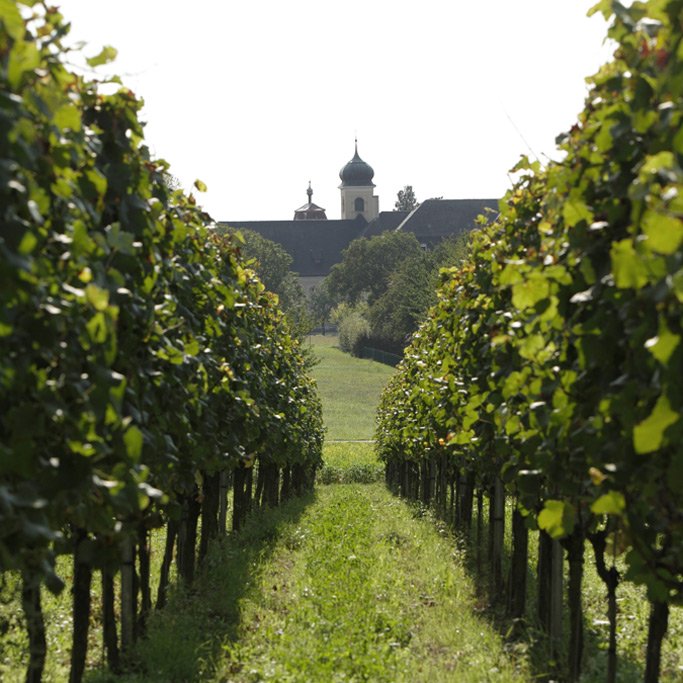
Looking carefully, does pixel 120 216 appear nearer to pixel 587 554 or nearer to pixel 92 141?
pixel 92 141

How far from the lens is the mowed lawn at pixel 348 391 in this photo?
46.9 metres

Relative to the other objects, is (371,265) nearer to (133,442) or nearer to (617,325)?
(617,325)

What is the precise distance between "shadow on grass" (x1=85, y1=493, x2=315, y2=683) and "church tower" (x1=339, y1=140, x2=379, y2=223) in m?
126

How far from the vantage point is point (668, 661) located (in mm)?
7539

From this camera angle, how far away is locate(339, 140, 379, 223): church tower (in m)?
139

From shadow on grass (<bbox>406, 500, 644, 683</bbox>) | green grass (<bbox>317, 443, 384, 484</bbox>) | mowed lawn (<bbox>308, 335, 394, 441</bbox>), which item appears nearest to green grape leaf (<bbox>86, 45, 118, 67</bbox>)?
shadow on grass (<bbox>406, 500, 644, 683</bbox>)

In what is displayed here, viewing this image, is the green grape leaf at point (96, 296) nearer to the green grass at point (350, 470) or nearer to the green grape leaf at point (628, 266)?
the green grape leaf at point (628, 266)

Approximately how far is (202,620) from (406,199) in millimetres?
144047

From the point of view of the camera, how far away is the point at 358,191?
459ft

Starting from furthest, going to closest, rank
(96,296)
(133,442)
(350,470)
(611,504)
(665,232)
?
(350,470), (133,442), (611,504), (96,296), (665,232)

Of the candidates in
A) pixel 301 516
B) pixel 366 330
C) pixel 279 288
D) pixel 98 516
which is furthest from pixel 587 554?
pixel 279 288

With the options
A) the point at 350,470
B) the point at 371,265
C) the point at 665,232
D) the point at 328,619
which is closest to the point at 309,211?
the point at 371,265

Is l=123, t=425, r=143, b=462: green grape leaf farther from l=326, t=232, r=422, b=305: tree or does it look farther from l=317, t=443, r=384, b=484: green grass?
l=326, t=232, r=422, b=305: tree

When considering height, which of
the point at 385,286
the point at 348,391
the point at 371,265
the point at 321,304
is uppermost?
the point at 371,265
